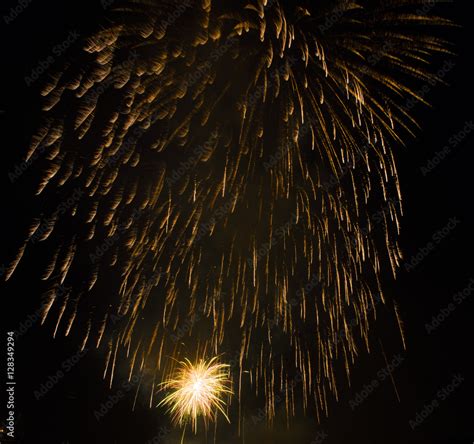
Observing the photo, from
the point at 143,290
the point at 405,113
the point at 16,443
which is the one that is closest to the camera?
the point at 405,113

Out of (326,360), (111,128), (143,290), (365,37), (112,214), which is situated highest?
(365,37)

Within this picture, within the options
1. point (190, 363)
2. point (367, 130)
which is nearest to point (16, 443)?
point (190, 363)

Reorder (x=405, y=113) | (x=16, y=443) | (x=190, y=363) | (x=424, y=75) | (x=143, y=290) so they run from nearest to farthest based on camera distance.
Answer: (x=424, y=75) < (x=405, y=113) < (x=143, y=290) < (x=190, y=363) < (x=16, y=443)

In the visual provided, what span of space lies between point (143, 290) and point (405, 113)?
6.14m

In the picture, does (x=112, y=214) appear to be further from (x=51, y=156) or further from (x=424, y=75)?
(x=424, y=75)

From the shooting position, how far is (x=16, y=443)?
50.2 ft

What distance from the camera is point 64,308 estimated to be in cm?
930

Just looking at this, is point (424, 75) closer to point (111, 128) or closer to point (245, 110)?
point (245, 110)

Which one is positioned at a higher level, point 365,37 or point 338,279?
point 365,37

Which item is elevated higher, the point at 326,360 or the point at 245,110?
the point at 245,110

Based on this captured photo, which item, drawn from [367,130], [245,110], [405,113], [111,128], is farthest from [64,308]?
[405,113]

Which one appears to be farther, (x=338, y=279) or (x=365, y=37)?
(x=338, y=279)

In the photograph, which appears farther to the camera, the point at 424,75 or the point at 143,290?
the point at 143,290

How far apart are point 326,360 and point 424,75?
5925 millimetres
